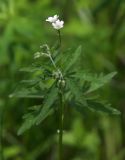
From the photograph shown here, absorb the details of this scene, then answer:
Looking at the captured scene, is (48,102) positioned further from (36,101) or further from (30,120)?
(36,101)

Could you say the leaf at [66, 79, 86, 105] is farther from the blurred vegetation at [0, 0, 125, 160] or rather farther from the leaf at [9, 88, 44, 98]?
the blurred vegetation at [0, 0, 125, 160]

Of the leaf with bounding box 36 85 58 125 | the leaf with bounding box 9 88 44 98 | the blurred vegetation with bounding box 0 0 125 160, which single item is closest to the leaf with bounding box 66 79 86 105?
the leaf with bounding box 36 85 58 125

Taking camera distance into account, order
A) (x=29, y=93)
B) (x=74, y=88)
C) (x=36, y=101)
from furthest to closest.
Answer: (x=36, y=101)
(x=29, y=93)
(x=74, y=88)

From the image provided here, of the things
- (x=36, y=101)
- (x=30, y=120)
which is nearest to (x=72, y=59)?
(x=30, y=120)

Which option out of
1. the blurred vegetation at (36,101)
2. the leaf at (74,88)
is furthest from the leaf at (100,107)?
the blurred vegetation at (36,101)

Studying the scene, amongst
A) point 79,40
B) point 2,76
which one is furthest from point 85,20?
point 2,76

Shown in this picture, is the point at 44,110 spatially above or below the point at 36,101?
below

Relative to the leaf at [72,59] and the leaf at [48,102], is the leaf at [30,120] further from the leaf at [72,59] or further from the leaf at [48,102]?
the leaf at [72,59]

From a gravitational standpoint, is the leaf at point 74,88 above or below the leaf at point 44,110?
above
